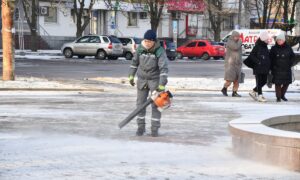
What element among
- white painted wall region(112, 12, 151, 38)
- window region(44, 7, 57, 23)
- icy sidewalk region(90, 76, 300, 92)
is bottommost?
icy sidewalk region(90, 76, 300, 92)

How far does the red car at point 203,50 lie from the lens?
43312mm

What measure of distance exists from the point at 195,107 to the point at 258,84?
1.75m

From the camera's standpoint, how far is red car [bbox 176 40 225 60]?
1705 inches

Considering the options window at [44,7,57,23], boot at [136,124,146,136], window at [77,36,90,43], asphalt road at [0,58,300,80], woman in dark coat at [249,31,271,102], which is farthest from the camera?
window at [44,7,57,23]

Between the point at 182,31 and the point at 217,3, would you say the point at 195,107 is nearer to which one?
the point at 217,3

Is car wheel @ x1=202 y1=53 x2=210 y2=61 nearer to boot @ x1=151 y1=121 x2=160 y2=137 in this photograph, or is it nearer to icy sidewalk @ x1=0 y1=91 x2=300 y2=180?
icy sidewalk @ x1=0 y1=91 x2=300 y2=180

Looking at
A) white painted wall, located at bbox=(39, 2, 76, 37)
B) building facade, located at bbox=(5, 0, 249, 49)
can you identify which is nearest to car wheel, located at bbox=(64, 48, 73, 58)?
building facade, located at bbox=(5, 0, 249, 49)

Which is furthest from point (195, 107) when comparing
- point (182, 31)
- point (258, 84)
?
point (182, 31)

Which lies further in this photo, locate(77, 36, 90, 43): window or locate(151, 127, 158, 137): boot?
locate(77, 36, 90, 43): window

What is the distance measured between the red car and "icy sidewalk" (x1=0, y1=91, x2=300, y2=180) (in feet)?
96.6

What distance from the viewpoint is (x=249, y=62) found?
45.9ft

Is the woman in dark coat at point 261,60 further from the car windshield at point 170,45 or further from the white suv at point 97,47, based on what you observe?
the car windshield at point 170,45

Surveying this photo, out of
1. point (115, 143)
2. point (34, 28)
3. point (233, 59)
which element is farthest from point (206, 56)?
point (115, 143)

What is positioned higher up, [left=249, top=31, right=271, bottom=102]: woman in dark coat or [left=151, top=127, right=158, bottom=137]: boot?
[left=249, top=31, right=271, bottom=102]: woman in dark coat
